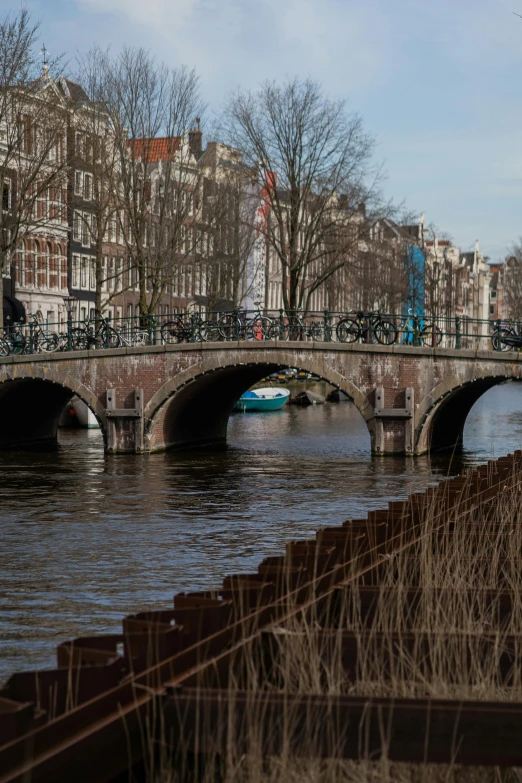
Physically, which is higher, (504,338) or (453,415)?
(504,338)

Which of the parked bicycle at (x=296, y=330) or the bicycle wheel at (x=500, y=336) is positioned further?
the parked bicycle at (x=296, y=330)

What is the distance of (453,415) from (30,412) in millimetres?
11981

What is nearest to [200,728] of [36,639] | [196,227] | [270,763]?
[270,763]

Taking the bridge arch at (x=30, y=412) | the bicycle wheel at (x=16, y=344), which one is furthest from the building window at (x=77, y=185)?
the bicycle wheel at (x=16, y=344)

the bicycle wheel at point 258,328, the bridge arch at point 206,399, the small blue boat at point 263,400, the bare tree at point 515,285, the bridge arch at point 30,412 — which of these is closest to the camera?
the bridge arch at point 206,399

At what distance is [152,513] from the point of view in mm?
19562

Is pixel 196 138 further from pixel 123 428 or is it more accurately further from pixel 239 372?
A: pixel 123 428

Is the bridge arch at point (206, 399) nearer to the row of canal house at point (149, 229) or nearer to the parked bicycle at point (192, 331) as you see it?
the parked bicycle at point (192, 331)

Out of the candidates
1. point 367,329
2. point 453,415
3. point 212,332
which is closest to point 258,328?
point 212,332

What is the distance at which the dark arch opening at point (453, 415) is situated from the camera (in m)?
30.4

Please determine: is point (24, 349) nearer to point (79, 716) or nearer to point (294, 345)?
point (294, 345)

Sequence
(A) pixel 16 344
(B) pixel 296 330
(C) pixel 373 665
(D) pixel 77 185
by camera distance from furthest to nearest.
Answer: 1. (D) pixel 77 185
2. (A) pixel 16 344
3. (B) pixel 296 330
4. (C) pixel 373 665

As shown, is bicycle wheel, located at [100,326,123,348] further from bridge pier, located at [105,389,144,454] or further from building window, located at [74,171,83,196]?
building window, located at [74,171,83,196]

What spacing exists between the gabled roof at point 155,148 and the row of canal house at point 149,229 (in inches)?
1.7
